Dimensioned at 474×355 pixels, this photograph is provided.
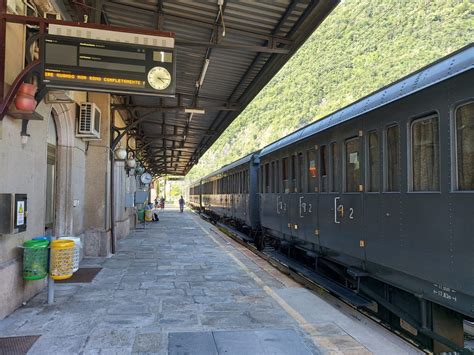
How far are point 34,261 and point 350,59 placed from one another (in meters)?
85.3

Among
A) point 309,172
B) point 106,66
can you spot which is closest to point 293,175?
point 309,172

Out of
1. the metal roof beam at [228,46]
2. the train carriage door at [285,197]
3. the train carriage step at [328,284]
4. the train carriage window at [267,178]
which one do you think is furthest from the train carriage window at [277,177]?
the metal roof beam at [228,46]

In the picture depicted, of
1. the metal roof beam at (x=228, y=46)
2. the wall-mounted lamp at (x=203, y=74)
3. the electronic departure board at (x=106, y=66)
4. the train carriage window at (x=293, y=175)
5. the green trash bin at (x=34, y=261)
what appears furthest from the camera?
the wall-mounted lamp at (x=203, y=74)

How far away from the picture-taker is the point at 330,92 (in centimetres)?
8169

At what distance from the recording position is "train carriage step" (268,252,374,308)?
6.00m

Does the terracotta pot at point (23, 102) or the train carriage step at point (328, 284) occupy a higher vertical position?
the terracotta pot at point (23, 102)

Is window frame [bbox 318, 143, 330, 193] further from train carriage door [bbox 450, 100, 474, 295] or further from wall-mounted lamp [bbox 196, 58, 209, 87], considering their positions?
wall-mounted lamp [bbox 196, 58, 209, 87]

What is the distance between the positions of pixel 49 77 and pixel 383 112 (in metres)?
4.05

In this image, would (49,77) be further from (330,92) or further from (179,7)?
(330,92)

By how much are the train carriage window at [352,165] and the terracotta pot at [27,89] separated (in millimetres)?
4331

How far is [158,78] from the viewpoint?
5398mm

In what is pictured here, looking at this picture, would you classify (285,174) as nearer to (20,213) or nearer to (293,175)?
(293,175)

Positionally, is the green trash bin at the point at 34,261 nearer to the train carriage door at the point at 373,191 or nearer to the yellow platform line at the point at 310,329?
the yellow platform line at the point at 310,329

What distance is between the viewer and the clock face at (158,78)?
538 centimetres
